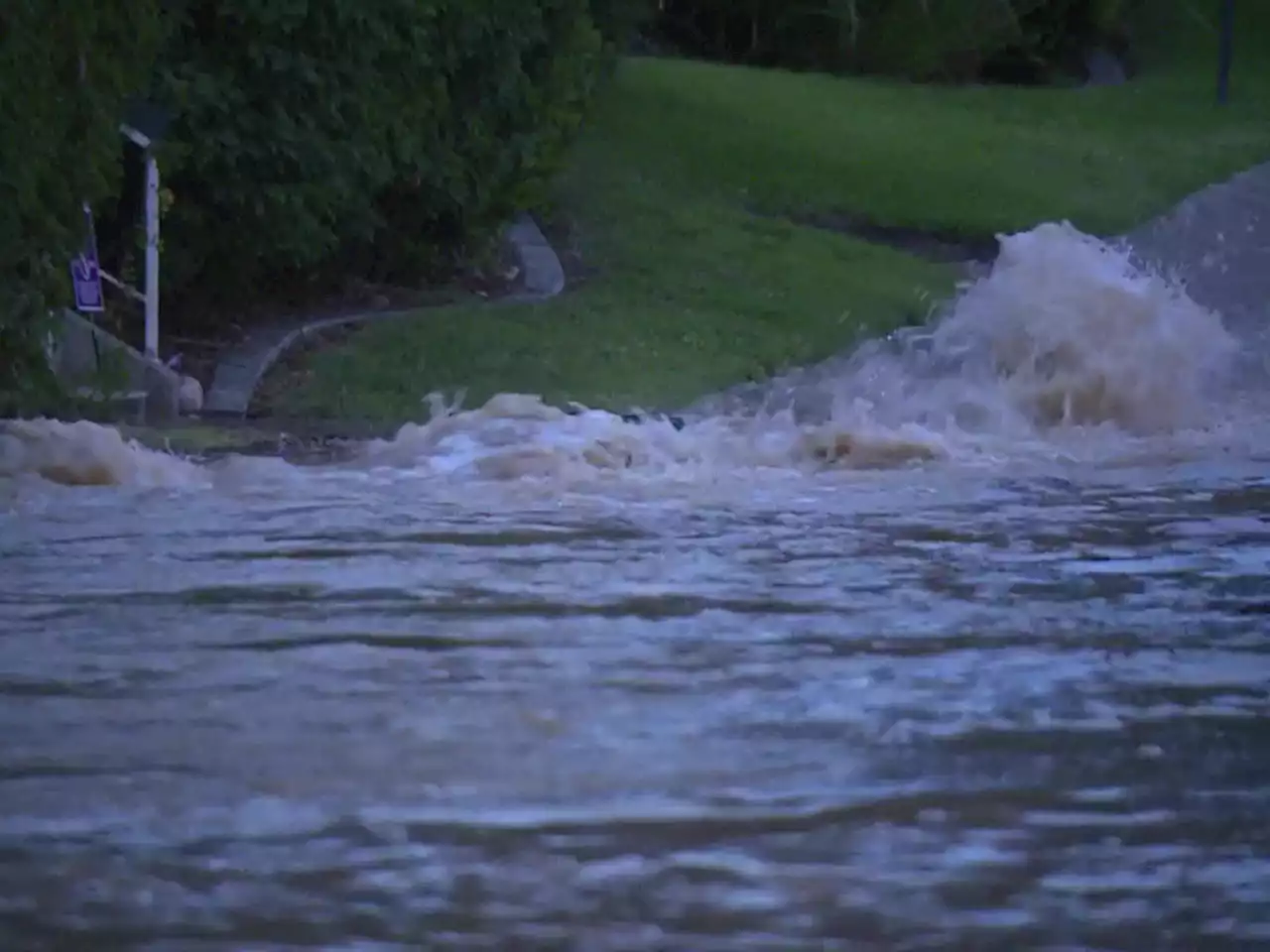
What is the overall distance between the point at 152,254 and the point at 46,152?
93.6 inches

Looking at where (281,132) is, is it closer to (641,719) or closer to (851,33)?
(641,719)

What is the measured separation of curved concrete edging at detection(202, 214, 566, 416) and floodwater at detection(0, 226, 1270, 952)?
6.14 meters

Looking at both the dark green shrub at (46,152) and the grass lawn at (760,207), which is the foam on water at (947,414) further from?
the dark green shrub at (46,152)

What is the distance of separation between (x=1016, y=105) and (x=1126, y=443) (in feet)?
61.2

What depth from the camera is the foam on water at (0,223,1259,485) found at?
6672mm

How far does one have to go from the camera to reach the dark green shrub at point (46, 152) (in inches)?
339

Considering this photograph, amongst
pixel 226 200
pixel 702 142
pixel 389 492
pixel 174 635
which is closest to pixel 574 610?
pixel 174 635

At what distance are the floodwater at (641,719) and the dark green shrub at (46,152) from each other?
3.71 m

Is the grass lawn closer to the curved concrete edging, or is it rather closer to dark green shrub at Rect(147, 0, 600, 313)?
the curved concrete edging

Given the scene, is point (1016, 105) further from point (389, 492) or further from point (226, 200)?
point (389, 492)

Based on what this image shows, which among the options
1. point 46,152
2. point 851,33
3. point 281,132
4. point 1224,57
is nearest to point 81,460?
point 46,152

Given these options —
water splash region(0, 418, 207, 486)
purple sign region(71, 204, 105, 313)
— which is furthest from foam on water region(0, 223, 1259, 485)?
purple sign region(71, 204, 105, 313)

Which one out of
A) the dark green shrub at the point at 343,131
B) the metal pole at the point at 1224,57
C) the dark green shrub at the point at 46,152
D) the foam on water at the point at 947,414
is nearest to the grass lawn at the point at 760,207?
the metal pole at the point at 1224,57

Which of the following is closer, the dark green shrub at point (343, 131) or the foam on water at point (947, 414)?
the foam on water at point (947, 414)
